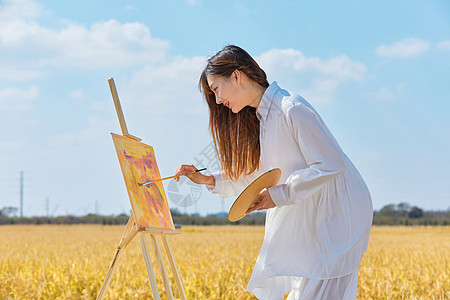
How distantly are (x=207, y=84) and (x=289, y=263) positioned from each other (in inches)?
51.4

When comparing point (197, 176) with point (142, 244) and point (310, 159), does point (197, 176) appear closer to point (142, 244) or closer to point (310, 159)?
point (142, 244)

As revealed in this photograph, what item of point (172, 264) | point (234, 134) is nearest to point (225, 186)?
point (234, 134)

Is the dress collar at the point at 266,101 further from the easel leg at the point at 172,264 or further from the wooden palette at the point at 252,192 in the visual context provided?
the easel leg at the point at 172,264

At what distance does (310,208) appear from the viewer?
2.98 m

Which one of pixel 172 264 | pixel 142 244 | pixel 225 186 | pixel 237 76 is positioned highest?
pixel 237 76

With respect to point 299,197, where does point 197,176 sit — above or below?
above

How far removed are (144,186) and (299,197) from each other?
1.25 m

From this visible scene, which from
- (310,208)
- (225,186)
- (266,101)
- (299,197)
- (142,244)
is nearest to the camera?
(299,197)

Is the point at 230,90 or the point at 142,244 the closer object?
the point at 230,90

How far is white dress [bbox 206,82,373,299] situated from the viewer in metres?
2.85

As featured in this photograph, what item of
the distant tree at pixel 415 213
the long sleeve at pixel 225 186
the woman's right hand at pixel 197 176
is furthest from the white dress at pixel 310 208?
the distant tree at pixel 415 213

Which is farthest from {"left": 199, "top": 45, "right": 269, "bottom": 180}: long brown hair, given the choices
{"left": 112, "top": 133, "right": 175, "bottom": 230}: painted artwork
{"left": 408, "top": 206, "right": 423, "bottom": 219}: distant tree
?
{"left": 408, "top": 206, "right": 423, "bottom": 219}: distant tree

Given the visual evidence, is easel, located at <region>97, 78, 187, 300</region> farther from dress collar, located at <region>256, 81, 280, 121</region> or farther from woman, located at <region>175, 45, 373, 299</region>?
dress collar, located at <region>256, 81, 280, 121</region>

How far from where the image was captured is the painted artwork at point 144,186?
133 inches
